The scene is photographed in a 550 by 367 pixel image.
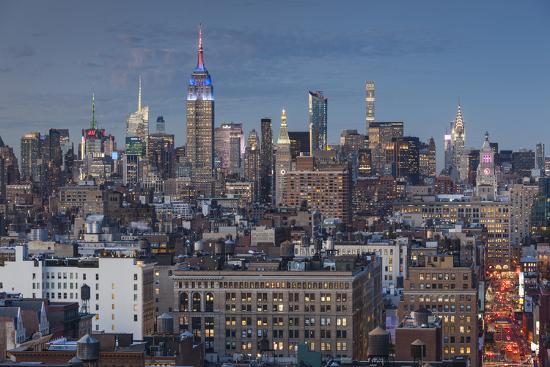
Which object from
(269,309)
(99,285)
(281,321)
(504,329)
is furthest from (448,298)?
(504,329)

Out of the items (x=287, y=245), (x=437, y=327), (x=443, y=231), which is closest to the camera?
(x=437, y=327)

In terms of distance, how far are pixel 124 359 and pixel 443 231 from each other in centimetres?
10209

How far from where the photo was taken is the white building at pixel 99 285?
91688 mm

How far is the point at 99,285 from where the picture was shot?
304ft

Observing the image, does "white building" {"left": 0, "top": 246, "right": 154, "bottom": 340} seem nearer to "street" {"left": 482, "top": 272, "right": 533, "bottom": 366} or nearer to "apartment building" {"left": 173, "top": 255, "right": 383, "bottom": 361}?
"apartment building" {"left": 173, "top": 255, "right": 383, "bottom": 361}

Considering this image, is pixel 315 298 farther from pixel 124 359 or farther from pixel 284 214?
pixel 284 214

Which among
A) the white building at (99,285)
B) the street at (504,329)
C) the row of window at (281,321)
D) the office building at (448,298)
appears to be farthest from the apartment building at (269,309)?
the street at (504,329)

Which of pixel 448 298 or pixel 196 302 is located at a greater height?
pixel 448 298

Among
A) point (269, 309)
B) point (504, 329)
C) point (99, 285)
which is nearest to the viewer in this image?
point (269, 309)

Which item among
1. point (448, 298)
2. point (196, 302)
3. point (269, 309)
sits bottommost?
point (269, 309)

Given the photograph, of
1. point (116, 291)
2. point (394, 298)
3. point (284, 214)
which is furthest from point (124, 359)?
point (284, 214)

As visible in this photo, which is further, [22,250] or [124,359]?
[22,250]

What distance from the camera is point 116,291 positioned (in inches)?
3649

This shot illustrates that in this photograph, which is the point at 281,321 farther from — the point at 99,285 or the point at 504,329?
the point at 504,329
